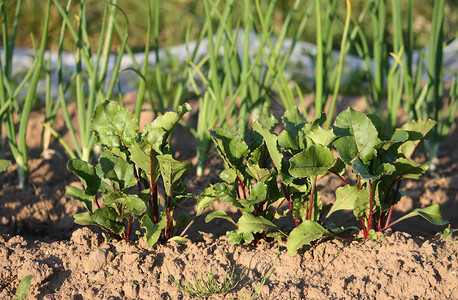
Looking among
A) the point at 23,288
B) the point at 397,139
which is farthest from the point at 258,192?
the point at 23,288

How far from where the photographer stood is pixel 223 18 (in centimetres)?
213

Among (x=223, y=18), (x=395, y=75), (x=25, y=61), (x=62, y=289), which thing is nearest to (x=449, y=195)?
(x=395, y=75)

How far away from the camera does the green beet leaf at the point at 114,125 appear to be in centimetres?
158

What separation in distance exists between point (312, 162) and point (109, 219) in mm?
625

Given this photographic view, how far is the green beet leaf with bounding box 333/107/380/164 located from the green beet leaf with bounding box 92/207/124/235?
68 cm

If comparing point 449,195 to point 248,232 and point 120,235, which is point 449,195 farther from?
point 120,235

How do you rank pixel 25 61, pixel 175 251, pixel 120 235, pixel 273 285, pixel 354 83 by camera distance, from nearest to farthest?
pixel 273 285
pixel 175 251
pixel 120 235
pixel 354 83
pixel 25 61

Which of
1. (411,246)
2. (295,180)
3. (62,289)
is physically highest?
Answer: (295,180)

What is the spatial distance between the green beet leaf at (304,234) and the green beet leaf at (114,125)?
1.73 feet

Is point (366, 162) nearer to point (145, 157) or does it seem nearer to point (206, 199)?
point (206, 199)

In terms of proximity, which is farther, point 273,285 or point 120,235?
point 120,235

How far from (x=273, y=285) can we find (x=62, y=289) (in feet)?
1.91

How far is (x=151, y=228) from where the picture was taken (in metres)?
1.60

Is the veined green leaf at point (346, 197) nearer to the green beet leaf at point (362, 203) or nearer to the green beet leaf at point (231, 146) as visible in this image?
the green beet leaf at point (362, 203)
